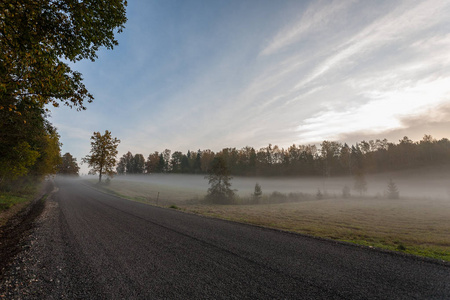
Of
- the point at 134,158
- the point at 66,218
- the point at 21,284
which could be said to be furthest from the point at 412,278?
the point at 134,158

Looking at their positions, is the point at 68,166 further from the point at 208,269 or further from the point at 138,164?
the point at 208,269

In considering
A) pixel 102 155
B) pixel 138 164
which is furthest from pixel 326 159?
pixel 138 164

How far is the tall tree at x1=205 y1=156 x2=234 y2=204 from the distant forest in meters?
37.0

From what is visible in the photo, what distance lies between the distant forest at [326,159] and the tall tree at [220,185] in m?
37.0

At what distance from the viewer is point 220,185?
1321 inches

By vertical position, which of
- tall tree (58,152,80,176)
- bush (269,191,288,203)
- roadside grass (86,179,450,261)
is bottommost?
bush (269,191,288,203)

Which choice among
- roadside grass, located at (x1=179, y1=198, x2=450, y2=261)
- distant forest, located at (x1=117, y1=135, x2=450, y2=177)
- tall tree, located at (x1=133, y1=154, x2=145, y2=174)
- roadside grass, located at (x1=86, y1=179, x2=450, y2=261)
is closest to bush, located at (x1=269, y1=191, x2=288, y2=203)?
roadside grass, located at (x1=86, y1=179, x2=450, y2=261)

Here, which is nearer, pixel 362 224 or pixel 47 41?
pixel 47 41

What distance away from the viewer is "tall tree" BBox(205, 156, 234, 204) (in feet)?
107

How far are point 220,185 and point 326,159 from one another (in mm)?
54305

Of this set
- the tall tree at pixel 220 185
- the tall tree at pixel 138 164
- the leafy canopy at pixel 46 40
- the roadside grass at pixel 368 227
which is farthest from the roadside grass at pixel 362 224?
the tall tree at pixel 138 164

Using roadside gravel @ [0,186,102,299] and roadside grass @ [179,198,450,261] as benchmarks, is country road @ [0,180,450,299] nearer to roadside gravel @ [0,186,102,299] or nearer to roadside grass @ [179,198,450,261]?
roadside gravel @ [0,186,102,299]

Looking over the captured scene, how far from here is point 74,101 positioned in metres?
7.13

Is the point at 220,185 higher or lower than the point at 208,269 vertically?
higher
